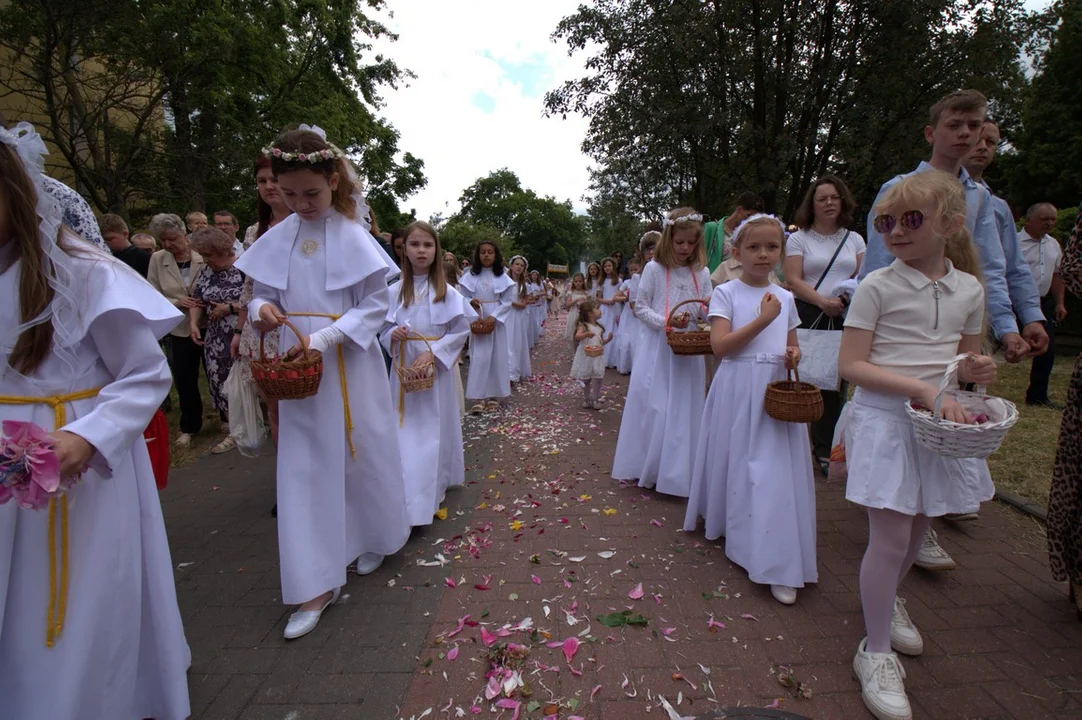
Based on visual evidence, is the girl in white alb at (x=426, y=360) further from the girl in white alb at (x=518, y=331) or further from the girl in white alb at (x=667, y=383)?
the girl in white alb at (x=518, y=331)

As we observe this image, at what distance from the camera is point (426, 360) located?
3.93 m

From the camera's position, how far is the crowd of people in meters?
1.79

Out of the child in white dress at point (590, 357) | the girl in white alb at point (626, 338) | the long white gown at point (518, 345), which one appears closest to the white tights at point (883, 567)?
the child in white dress at point (590, 357)

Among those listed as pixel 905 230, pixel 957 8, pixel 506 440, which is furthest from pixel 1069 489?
pixel 957 8

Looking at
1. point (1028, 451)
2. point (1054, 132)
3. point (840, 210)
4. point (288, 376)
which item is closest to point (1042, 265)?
point (1028, 451)

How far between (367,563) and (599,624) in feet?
4.99

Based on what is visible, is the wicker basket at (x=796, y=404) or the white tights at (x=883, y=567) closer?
the white tights at (x=883, y=567)

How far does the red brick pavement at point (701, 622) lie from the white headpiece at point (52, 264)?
1902 millimetres

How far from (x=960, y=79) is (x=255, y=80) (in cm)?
1565

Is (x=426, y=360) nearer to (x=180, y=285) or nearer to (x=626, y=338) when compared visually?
(x=180, y=285)

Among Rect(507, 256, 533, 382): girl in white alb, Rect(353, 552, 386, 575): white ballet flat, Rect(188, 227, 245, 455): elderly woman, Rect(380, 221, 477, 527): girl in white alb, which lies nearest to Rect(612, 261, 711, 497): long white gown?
Rect(380, 221, 477, 527): girl in white alb

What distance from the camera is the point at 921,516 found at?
240cm

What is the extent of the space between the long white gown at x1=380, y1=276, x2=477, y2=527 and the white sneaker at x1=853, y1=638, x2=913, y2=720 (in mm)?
2724

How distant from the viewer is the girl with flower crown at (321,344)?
2867 mm
